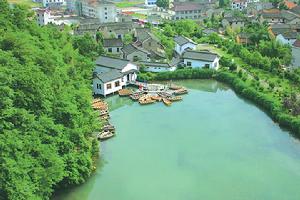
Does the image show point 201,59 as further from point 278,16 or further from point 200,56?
point 278,16

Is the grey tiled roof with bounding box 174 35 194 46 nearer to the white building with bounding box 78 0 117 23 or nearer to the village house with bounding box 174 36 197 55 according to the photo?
the village house with bounding box 174 36 197 55

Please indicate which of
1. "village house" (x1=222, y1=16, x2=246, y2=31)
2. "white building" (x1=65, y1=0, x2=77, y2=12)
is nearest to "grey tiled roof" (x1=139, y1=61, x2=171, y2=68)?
"village house" (x1=222, y1=16, x2=246, y2=31)

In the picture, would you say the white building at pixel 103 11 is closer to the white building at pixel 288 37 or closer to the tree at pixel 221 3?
the tree at pixel 221 3

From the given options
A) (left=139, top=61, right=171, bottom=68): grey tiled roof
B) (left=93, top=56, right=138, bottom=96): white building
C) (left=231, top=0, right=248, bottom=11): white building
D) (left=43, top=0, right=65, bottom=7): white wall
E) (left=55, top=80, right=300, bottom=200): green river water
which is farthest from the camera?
(left=43, top=0, right=65, bottom=7): white wall

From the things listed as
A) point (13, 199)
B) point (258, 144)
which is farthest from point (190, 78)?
point (13, 199)

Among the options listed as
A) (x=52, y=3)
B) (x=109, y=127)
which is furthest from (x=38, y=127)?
(x=52, y=3)

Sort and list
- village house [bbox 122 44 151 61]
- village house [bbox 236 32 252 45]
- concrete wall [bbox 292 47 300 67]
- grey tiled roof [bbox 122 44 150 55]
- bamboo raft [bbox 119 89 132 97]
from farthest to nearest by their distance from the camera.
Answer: village house [bbox 236 32 252 45] → grey tiled roof [bbox 122 44 150 55] → village house [bbox 122 44 151 61] → concrete wall [bbox 292 47 300 67] → bamboo raft [bbox 119 89 132 97]
